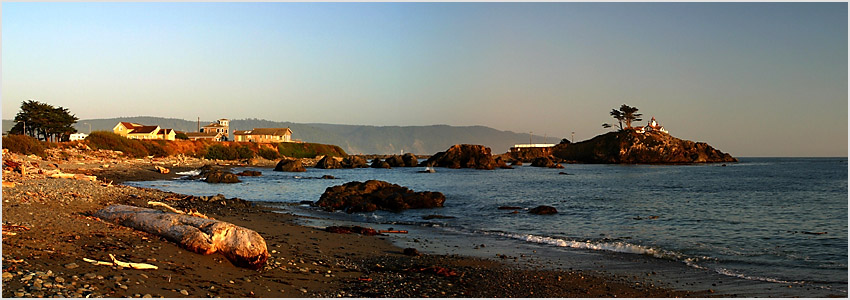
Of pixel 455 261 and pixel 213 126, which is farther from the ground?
pixel 213 126

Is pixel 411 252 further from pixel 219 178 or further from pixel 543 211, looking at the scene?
pixel 219 178

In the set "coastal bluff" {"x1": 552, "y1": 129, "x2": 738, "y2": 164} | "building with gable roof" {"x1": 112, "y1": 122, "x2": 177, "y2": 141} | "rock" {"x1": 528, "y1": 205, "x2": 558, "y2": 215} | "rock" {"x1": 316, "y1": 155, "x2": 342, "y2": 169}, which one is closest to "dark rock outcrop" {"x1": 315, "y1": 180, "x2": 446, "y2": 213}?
"rock" {"x1": 528, "y1": 205, "x2": 558, "y2": 215}

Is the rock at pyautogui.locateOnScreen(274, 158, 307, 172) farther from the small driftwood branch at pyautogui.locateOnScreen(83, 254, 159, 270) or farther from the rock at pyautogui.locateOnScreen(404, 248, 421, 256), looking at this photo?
the small driftwood branch at pyautogui.locateOnScreen(83, 254, 159, 270)

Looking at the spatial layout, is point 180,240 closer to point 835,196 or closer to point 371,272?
point 371,272

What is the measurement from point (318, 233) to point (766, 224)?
19.7 m

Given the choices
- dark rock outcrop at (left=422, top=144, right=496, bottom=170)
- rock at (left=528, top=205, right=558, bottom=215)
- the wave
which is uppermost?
dark rock outcrop at (left=422, top=144, right=496, bottom=170)

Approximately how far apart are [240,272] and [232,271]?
15cm

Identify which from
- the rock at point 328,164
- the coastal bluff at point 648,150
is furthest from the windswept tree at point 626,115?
the rock at point 328,164

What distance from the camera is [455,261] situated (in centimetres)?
1420

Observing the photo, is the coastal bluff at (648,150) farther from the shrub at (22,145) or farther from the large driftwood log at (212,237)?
the large driftwood log at (212,237)

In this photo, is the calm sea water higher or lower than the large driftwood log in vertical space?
lower

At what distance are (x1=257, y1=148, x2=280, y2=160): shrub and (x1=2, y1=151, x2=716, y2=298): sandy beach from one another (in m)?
99.4

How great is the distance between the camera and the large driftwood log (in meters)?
10.8

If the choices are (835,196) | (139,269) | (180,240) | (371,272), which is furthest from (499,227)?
(835,196)
